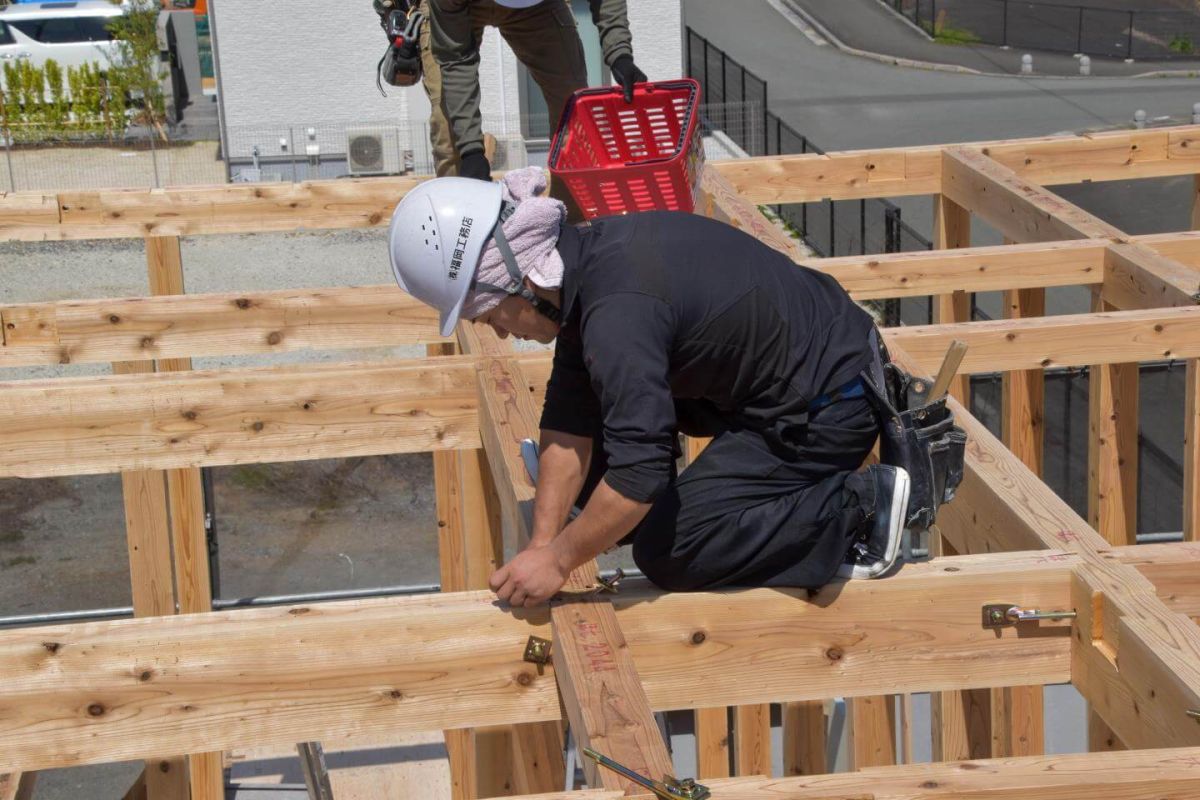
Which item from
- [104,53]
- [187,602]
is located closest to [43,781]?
[187,602]

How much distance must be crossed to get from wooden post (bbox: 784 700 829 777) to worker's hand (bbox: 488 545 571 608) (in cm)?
270

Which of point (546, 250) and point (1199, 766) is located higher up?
point (546, 250)

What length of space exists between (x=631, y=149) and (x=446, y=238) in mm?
3765

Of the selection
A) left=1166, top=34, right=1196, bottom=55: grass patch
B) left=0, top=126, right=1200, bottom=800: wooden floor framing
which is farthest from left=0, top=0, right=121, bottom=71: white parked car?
left=0, top=126, right=1200, bottom=800: wooden floor framing

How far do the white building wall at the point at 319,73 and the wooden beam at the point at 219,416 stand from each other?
1580cm

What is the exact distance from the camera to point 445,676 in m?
3.56

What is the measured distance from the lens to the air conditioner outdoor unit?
2006 centimetres

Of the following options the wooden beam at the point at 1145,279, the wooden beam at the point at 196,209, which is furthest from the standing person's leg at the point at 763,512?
the wooden beam at the point at 196,209

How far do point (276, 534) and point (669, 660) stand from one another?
362 inches

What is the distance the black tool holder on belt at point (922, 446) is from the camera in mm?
3770

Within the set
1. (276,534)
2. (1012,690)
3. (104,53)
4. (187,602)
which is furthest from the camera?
(104,53)

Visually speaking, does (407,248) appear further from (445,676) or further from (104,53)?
(104,53)

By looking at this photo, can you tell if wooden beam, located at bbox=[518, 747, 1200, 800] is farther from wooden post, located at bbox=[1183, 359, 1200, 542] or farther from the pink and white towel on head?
wooden post, located at bbox=[1183, 359, 1200, 542]

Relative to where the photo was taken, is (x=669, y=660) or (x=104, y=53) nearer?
(x=669, y=660)
